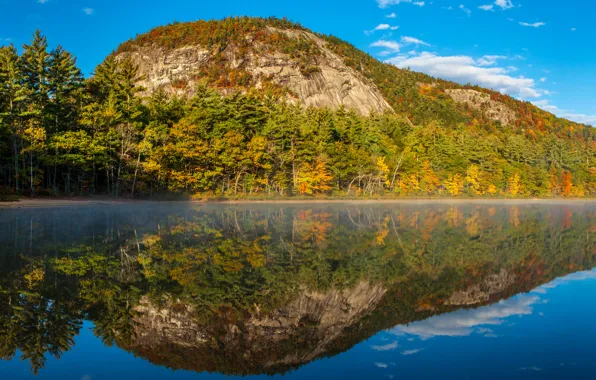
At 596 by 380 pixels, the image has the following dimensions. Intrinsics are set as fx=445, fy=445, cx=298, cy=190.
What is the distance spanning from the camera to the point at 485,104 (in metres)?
176

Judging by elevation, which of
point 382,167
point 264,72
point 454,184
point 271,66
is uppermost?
point 271,66

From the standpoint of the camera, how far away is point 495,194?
80.3 m

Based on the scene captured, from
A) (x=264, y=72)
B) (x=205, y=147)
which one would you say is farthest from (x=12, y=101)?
(x=264, y=72)

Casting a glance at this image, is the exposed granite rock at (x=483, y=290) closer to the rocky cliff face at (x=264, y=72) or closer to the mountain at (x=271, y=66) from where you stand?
the mountain at (x=271, y=66)

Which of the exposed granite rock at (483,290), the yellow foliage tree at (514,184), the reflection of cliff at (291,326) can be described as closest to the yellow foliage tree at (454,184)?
the yellow foliage tree at (514,184)

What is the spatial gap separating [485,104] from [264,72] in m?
101

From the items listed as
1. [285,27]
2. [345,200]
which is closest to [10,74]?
[345,200]

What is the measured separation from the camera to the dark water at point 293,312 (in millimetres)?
5930

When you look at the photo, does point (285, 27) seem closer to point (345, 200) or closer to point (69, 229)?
point (345, 200)

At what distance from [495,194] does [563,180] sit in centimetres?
2735

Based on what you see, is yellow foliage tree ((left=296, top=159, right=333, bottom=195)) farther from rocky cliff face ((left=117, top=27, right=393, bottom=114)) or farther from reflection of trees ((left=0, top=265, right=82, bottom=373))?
rocky cliff face ((left=117, top=27, right=393, bottom=114))

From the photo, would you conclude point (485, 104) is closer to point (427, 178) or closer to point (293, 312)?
point (427, 178)

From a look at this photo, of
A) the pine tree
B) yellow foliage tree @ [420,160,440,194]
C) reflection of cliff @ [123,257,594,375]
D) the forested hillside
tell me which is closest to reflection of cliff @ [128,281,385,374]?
reflection of cliff @ [123,257,594,375]

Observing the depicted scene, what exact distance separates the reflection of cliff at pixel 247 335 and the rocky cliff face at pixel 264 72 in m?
108
